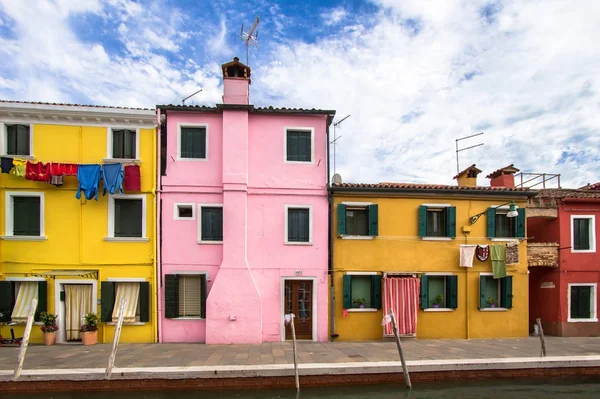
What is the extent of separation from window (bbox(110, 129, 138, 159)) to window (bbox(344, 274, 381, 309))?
29.9 ft

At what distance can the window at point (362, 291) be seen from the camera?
1314 cm

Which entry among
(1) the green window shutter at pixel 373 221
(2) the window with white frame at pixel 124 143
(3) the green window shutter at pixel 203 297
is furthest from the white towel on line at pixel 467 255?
(2) the window with white frame at pixel 124 143

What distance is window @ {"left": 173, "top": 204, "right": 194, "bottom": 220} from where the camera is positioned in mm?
12963

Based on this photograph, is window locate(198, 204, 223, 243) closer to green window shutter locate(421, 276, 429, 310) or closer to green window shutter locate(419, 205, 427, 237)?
green window shutter locate(419, 205, 427, 237)

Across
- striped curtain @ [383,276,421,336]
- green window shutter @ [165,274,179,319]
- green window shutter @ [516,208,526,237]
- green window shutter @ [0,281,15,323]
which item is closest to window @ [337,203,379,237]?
striped curtain @ [383,276,421,336]

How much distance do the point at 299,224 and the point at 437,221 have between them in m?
5.53

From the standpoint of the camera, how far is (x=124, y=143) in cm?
1294

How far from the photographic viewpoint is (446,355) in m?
10.8

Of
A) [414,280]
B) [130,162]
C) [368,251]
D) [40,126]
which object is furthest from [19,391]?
[414,280]

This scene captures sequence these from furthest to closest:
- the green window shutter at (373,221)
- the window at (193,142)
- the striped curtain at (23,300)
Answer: the green window shutter at (373,221), the window at (193,142), the striped curtain at (23,300)

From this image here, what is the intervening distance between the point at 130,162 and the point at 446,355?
12.4 meters

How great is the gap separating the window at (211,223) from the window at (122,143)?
3.22m

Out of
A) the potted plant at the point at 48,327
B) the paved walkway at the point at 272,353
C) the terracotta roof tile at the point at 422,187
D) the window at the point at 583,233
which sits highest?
the terracotta roof tile at the point at 422,187

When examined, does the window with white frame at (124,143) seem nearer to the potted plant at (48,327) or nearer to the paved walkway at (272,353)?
the potted plant at (48,327)
